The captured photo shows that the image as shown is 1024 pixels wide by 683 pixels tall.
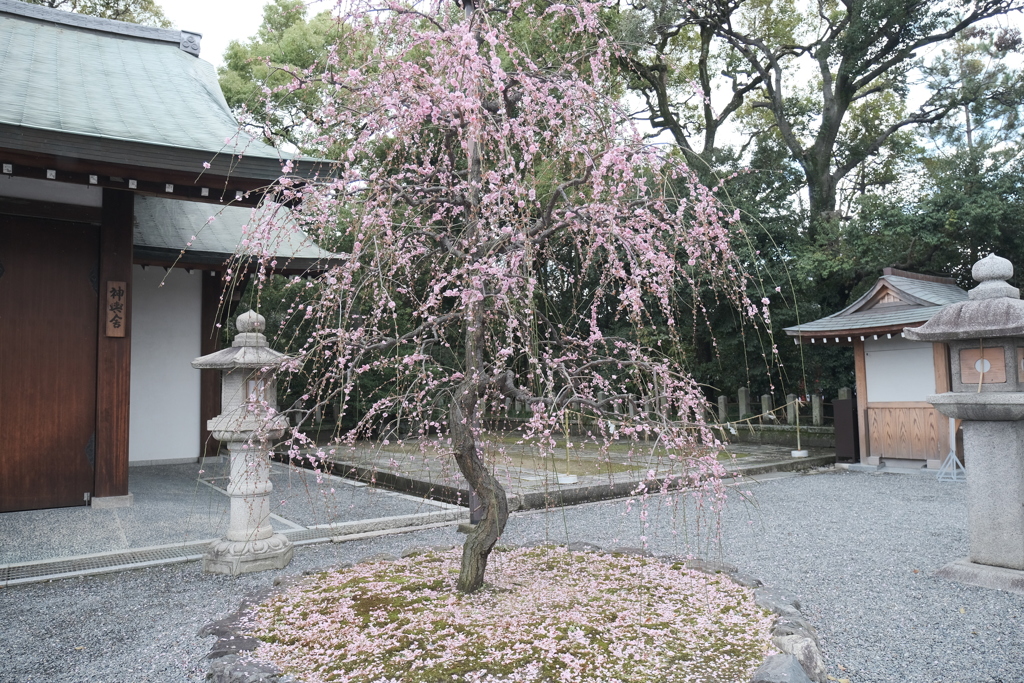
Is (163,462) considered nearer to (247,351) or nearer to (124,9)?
(247,351)

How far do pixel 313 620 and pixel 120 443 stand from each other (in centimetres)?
384

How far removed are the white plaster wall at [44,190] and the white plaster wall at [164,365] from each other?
2.58 meters

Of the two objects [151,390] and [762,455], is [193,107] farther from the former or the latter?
[762,455]

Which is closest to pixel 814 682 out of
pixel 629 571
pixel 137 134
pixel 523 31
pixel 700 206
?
pixel 629 571

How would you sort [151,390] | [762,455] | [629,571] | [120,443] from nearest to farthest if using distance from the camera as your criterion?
[629,571], [120,443], [151,390], [762,455]

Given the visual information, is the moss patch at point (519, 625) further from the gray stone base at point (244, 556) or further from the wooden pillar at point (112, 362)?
the wooden pillar at point (112, 362)

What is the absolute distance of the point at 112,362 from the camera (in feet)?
18.9

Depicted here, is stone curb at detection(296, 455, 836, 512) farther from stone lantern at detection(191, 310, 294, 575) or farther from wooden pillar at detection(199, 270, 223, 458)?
wooden pillar at detection(199, 270, 223, 458)

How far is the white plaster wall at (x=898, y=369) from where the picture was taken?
882 cm

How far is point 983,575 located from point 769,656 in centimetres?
242

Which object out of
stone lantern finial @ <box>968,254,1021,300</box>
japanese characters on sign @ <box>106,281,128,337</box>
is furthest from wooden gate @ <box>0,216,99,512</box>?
stone lantern finial @ <box>968,254,1021,300</box>

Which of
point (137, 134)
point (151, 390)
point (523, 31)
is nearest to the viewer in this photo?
point (523, 31)

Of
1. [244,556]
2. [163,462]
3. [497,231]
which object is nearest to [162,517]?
[244,556]

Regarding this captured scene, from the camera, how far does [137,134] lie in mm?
5082
